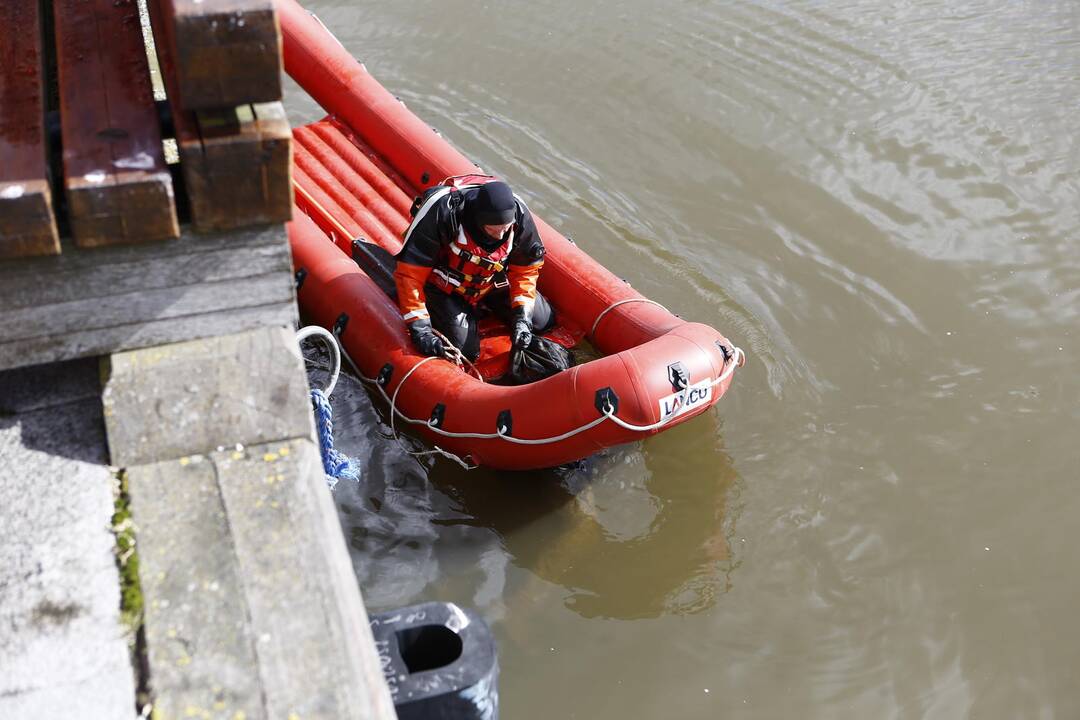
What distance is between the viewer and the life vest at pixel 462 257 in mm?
4516

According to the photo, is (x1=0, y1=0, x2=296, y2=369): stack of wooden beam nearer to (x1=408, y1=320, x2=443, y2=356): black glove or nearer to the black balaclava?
the black balaclava

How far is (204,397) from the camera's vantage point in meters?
1.87

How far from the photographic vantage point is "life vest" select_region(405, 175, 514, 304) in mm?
4516

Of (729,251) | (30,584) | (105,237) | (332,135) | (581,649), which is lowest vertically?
(581,649)

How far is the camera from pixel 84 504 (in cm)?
177

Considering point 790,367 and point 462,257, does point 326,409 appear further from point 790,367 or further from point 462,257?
point 790,367

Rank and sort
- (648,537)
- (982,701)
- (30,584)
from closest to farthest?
(30,584) → (982,701) → (648,537)

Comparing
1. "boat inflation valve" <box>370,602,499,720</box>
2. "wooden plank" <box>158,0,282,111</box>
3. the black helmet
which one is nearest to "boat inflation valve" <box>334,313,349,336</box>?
the black helmet

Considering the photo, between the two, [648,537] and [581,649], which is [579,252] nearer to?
[648,537]

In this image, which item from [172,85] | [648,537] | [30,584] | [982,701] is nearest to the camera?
[30,584]

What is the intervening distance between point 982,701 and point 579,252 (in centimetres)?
258

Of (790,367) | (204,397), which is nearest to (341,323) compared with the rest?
(790,367)

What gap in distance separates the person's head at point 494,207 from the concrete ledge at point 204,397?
241 cm

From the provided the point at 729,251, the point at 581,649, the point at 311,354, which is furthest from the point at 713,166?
the point at 581,649
